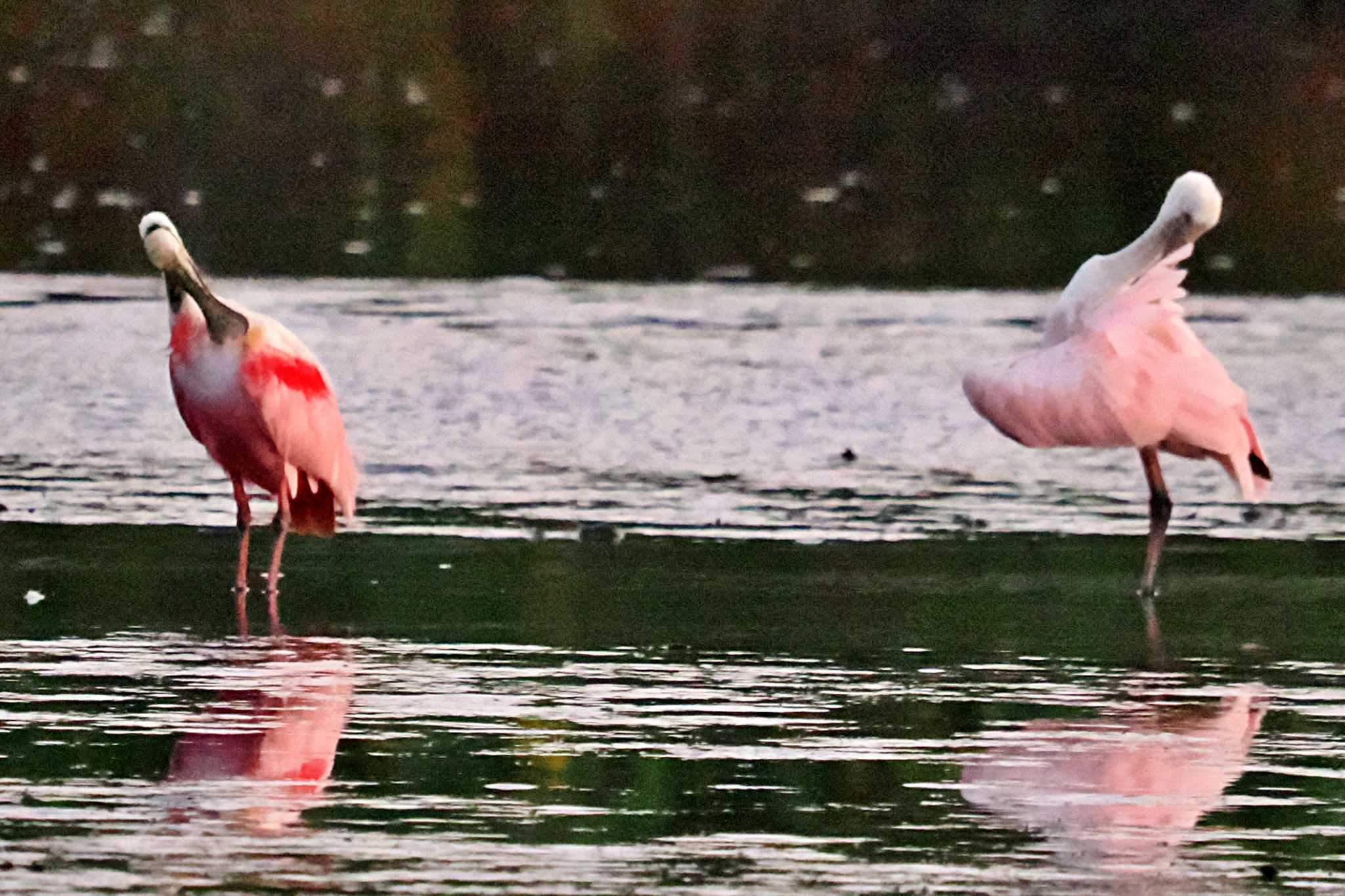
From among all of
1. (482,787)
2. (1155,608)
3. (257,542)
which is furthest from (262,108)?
(482,787)

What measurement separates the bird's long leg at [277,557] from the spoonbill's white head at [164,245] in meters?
0.85

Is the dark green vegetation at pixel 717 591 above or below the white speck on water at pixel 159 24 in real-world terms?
below

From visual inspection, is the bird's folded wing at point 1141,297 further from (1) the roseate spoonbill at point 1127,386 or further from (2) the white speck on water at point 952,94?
(2) the white speck on water at point 952,94

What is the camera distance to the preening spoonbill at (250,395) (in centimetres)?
1187

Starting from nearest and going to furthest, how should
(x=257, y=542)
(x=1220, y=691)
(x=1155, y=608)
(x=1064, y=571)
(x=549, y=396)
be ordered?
(x=1220, y=691) < (x=1155, y=608) < (x=1064, y=571) < (x=257, y=542) < (x=549, y=396)

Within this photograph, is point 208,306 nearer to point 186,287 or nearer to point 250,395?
point 186,287

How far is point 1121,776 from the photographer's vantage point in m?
7.62

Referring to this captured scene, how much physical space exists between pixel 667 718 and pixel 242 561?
3.19m

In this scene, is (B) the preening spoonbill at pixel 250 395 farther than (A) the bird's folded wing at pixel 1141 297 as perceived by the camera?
No

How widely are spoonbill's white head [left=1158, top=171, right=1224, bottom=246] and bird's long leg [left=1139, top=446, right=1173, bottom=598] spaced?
1.04 metres

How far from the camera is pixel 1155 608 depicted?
36.4 feet

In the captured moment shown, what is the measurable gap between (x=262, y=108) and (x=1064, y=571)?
→ 23.1 metres

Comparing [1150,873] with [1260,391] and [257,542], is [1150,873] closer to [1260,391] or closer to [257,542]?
[257,542]

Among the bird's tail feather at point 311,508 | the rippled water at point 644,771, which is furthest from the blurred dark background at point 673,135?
the rippled water at point 644,771
